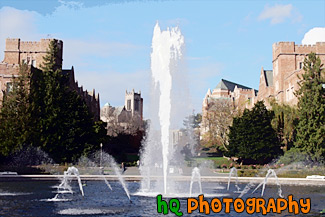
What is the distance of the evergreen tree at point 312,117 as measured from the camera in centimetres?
4300

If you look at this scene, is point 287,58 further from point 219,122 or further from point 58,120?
point 58,120

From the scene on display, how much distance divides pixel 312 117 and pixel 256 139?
8031 millimetres

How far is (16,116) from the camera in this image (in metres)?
43.0

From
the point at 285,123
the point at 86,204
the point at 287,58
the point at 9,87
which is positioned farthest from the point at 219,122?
the point at 86,204

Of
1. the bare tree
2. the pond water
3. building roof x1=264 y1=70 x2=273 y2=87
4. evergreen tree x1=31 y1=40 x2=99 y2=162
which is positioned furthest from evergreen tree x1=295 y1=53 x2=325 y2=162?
building roof x1=264 y1=70 x2=273 y2=87

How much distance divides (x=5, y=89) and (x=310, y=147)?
3423cm

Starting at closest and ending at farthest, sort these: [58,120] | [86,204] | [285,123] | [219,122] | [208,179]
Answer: [86,204], [208,179], [58,120], [285,123], [219,122]

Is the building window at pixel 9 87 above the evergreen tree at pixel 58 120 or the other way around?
above

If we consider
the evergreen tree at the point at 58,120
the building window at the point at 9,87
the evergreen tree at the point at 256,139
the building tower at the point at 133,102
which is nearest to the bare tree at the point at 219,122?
the evergreen tree at the point at 256,139

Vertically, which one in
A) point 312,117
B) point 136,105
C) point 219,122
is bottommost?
point 312,117

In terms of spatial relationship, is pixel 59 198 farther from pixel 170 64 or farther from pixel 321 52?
pixel 321 52

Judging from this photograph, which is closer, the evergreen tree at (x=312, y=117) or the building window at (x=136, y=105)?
the evergreen tree at (x=312, y=117)

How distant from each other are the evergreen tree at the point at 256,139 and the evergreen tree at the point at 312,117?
15.3ft

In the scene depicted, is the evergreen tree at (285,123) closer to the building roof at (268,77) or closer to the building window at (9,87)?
the building roof at (268,77)
